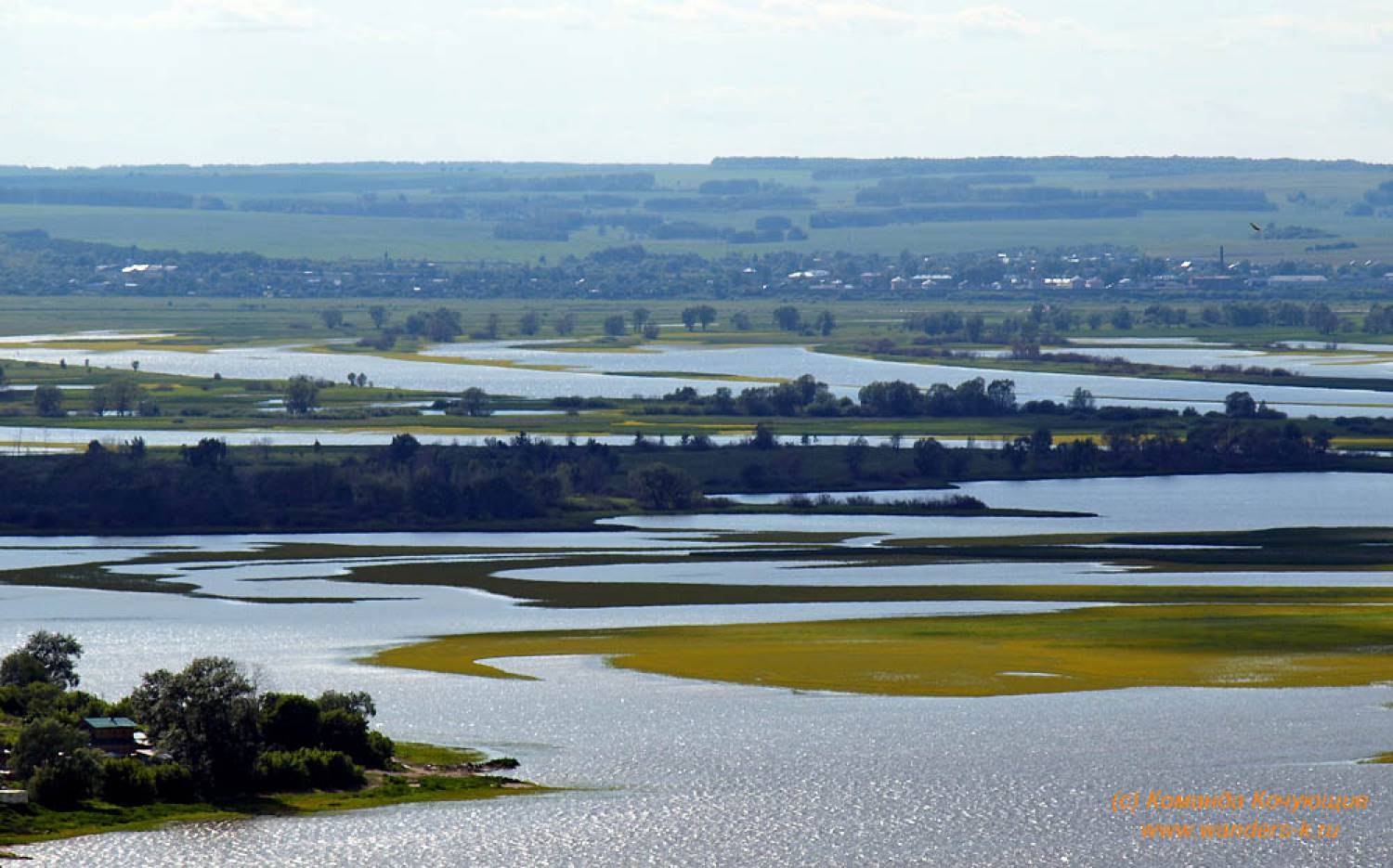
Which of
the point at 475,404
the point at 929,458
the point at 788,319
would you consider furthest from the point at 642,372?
the point at 929,458

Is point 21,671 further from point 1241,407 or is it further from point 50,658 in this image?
point 1241,407

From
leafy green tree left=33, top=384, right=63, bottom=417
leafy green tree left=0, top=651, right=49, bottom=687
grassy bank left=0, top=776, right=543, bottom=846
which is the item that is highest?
leafy green tree left=33, top=384, right=63, bottom=417

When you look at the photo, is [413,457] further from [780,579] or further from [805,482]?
[780,579]

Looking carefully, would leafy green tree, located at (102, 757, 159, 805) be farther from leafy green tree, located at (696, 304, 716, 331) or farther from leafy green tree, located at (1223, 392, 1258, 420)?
leafy green tree, located at (696, 304, 716, 331)

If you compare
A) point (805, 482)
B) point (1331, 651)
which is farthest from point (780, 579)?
point (805, 482)

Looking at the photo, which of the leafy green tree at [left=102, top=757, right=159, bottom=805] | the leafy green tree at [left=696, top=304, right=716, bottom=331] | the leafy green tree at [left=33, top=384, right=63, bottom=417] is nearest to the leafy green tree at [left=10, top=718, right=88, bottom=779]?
the leafy green tree at [left=102, top=757, right=159, bottom=805]

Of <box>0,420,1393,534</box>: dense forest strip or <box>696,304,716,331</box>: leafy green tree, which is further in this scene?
<box>696,304,716,331</box>: leafy green tree
